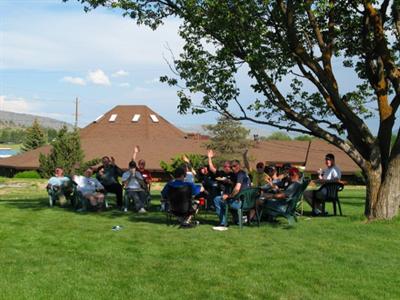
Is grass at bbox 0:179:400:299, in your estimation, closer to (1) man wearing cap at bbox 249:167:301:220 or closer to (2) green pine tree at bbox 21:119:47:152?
(1) man wearing cap at bbox 249:167:301:220

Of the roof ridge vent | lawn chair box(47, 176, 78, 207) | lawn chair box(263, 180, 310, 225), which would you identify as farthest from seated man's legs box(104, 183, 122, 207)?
the roof ridge vent

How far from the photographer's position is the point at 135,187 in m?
12.5

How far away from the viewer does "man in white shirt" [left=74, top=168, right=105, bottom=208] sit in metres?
12.7

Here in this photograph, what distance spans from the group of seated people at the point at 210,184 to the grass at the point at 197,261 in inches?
23.2

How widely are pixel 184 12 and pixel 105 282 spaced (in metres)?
6.77

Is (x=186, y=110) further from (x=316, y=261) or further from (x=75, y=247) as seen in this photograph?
(x=316, y=261)

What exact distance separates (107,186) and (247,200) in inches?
196

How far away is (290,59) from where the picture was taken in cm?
1263

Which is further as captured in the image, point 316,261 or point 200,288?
point 316,261

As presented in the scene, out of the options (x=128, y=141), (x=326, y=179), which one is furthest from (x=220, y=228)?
(x=128, y=141)

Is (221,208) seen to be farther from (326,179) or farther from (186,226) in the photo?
(326,179)

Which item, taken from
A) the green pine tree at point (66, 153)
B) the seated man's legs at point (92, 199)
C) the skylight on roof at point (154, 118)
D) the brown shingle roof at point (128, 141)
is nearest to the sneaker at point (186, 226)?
the seated man's legs at point (92, 199)

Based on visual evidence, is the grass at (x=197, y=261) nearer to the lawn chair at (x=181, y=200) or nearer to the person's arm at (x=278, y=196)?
the lawn chair at (x=181, y=200)

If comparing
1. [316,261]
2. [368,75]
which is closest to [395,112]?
[368,75]
